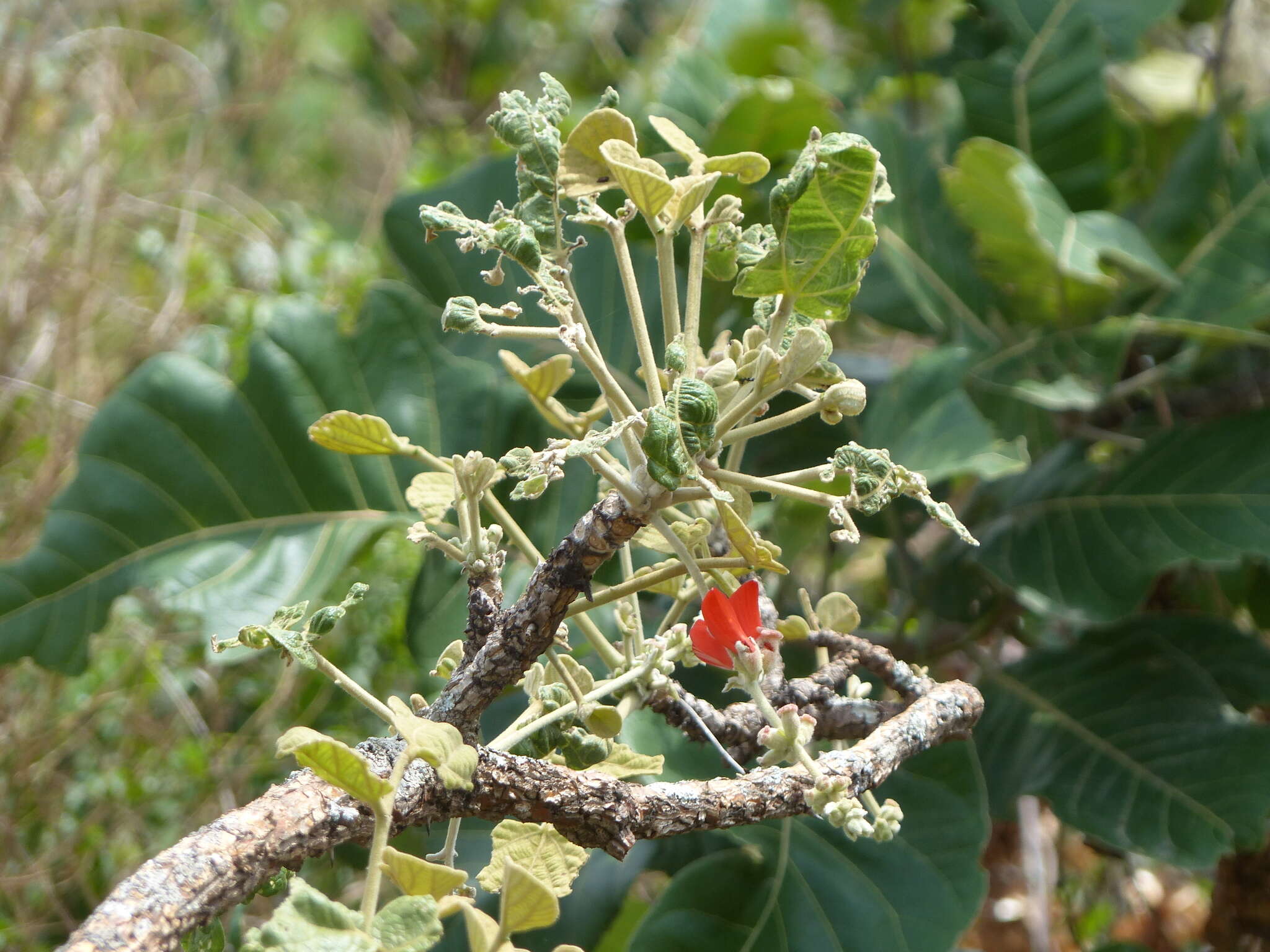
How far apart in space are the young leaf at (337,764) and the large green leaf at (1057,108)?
90cm

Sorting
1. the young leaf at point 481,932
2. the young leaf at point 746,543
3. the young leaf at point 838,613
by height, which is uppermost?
the young leaf at point 746,543

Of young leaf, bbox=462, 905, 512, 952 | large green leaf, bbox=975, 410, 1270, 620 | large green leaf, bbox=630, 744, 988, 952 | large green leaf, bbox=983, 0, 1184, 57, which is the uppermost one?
large green leaf, bbox=983, 0, 1184, 57

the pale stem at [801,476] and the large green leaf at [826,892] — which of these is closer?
the pale stem at [801,476]

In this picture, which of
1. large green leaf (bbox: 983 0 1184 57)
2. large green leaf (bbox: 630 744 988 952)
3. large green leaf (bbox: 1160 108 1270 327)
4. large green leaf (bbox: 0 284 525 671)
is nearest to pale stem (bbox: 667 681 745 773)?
large green leaf (bbox: 630 744 988 952)

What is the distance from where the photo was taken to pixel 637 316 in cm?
35

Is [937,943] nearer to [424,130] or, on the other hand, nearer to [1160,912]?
[1160,912]

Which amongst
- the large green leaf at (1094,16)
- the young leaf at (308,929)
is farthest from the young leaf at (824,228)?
the large green leaf at (1094,16)

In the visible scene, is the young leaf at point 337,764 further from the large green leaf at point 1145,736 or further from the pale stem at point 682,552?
the large green leaf at point 1145,736

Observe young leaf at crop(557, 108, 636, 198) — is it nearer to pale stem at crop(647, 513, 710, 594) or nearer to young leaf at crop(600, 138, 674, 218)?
young leaf at crop(600, 138, 674, 218)

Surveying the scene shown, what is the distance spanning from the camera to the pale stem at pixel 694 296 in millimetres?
352

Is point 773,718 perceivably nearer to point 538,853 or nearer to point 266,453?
point 538,853

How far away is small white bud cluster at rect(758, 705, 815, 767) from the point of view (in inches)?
12.7

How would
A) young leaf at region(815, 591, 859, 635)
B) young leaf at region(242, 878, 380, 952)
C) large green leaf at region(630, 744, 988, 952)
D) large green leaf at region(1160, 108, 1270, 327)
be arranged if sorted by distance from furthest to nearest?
large green leaf at region(1160, 108, 1270, 327)
large green leaf at region(630, 744, 988, 952)
young leaf at region(815, 591, 859, 635)
young leaf at region(242, 878, 380, 952)

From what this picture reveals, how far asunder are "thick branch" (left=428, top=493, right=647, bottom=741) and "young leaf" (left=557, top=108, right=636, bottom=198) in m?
0.10
